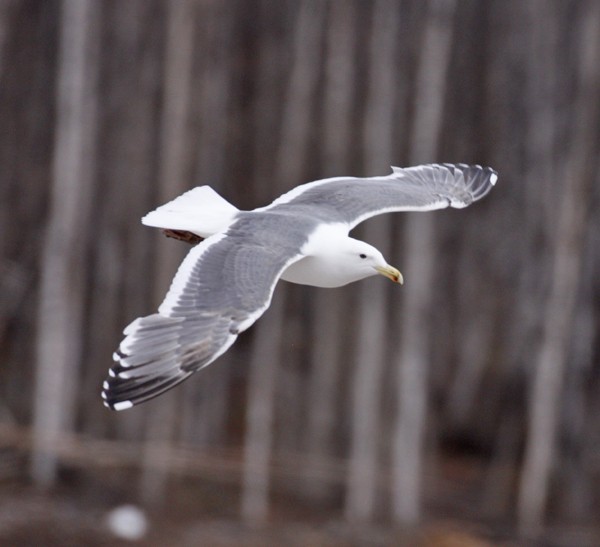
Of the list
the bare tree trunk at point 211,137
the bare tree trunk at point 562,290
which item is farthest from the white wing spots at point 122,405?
the bare tree trunk at point 562,290

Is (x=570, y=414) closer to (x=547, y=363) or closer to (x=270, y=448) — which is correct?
(x=547, y=363)

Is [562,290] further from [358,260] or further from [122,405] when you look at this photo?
[122,405]

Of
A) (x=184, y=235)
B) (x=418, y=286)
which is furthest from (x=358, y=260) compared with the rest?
(x=418, y=286)

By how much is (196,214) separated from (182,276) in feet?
2.13

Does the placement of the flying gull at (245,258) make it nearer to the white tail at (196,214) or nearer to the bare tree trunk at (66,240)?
the white tail at (196,214)

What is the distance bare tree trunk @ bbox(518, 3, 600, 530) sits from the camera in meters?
7.96

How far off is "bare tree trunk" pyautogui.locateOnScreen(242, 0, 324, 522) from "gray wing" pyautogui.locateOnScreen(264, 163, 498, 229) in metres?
2.74

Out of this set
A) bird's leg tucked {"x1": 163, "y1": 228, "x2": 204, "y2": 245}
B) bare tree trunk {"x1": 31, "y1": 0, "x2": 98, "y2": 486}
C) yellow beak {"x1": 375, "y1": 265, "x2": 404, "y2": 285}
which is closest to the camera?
yellow beak {"x1": 375, "y1": 265, "x2": 404, "y2": 285}

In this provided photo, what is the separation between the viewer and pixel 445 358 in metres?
9.19

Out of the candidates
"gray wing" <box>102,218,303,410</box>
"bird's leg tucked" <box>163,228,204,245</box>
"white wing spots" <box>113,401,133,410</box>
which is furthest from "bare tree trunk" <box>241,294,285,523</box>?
"white wing spots" <box>113,401,133,410</box>

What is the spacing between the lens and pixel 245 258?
13.2ft

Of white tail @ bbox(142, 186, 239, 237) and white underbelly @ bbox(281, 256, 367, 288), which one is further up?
white tail @ bbox(142, 186, 239, 237)

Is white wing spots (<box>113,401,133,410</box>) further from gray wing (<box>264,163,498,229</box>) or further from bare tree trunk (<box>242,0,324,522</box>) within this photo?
bare tree trunk (<box>242,0,324,522</box>)

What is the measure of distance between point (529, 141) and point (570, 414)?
1.73 metres
